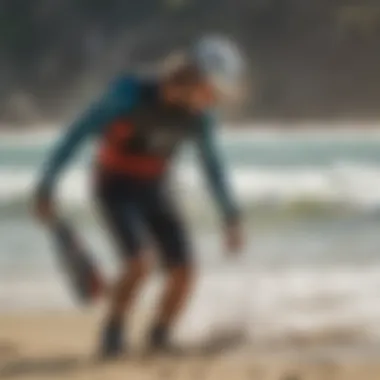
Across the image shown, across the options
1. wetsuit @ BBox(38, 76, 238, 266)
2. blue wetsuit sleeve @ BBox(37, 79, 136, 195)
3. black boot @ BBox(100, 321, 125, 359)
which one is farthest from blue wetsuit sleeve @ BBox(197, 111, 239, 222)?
black boot @ BBox(100, 321, 125, 359)

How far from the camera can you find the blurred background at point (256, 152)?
177cm

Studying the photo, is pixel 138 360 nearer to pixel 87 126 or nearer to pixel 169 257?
pixel 169 257

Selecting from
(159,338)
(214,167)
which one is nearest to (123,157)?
(214,167)

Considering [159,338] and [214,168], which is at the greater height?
[214,168]

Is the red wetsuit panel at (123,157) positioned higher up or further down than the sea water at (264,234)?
higher up

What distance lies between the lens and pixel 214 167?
1.78 m

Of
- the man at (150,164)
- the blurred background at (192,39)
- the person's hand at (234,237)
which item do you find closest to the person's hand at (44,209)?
the man at (150,164)

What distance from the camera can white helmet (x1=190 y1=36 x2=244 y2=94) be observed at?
1.75 metres

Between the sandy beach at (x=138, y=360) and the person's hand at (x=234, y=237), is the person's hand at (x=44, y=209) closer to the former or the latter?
the sandy beach at (x=138, y=360)

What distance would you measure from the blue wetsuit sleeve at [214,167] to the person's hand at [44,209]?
21 cm

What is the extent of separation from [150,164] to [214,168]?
87 mm

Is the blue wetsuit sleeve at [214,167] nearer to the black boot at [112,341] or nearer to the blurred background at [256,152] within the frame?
the blurred background at [256,152]

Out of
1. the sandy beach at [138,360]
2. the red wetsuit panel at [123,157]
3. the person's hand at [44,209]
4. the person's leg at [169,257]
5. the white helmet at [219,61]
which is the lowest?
the sandy beach at [138,360]

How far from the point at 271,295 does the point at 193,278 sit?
11cm
